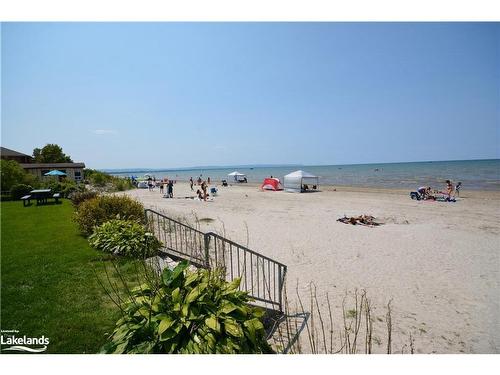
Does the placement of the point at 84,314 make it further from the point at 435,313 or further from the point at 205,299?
the point at 435,313

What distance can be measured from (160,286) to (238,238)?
708 centimetres

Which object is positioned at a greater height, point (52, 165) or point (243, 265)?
point (52, 165)

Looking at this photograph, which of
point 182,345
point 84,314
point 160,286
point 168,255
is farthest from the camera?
point 168,255

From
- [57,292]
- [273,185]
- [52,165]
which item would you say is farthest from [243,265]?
[52,165]

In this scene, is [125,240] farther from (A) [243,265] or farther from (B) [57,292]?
(A) [243,265]

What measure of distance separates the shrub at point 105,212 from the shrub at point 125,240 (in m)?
0.81

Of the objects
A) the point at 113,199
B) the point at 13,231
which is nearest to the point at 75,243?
the point at 113,199

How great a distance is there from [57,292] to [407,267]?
821 centimetres

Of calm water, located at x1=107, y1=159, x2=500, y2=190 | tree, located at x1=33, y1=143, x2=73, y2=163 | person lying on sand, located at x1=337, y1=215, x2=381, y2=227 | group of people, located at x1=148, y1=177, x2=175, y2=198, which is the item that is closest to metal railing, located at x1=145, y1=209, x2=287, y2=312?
person lying on sand, located at x1=337, y1=215, x2=381, y2=227

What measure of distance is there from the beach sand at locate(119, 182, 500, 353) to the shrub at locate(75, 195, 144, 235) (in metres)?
2.33

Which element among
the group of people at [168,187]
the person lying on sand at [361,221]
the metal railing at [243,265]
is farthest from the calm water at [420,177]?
the metal railing at [243,265]

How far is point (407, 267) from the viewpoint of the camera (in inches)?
284

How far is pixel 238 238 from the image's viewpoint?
993 centimetres

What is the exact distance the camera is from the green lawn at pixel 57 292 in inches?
133
